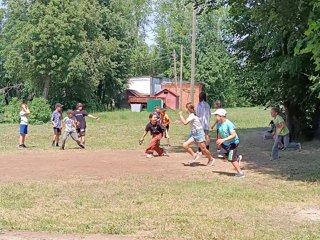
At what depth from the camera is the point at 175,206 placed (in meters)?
8.23

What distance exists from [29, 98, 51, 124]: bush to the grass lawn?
29.8m

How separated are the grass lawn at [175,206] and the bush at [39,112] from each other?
29.8 m

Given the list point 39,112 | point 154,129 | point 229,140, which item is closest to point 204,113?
point 154,129

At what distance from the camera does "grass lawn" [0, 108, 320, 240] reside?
6.68 meters

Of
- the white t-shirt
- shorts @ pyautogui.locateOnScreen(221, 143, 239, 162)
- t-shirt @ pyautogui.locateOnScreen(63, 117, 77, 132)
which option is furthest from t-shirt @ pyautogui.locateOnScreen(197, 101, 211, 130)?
t-shirt @ pyautogui.locateOnScreen(63, 117, 77, 132)

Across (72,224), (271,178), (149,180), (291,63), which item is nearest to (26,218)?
(72,224)

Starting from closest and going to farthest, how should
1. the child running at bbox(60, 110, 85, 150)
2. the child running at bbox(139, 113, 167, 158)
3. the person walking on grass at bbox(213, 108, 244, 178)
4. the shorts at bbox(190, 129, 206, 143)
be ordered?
the person walking on grass at bbox(213, 108, 244, 178) < the shorts at bbox(190, 129, 206, 143) < the child running at bbox(139, 113, 167, 158) < the child running at bbox(60, 110, 85, 150)

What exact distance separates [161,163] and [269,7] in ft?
16.5

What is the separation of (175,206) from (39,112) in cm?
3389

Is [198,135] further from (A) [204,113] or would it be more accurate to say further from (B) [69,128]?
(B) [69,128]

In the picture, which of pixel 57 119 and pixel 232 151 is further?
pixel 57 119

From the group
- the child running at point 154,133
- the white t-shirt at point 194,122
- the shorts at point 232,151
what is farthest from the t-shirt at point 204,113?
the shorts at point 232,151

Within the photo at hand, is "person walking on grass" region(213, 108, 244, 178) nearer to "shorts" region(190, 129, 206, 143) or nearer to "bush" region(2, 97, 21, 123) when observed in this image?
"shorts" region(190, 129, 206, 143)

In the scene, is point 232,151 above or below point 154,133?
below
